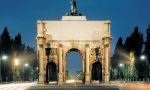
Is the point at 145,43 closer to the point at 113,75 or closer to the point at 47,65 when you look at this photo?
the point at 47,65

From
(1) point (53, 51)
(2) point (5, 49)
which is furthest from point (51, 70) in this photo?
(1) point (53, 51)

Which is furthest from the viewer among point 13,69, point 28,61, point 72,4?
point 28,61

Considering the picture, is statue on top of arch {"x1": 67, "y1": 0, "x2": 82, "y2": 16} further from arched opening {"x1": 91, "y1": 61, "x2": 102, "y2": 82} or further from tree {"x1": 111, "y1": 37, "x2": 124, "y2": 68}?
tree {"x1": 111, "y1": 37, "x2": 124, "y2": 68}

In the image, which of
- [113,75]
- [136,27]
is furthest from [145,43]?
[113,75]

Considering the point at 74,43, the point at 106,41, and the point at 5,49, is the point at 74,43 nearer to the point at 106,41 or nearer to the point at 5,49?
the point at 106,41

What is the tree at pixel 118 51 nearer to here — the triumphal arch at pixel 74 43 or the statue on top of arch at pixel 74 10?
the statue on top of arch at pixel 74 10

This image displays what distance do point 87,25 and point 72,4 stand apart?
685 cm

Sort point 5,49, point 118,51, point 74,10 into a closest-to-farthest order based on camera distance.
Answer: point 74,10 < point 5,49 < point 118,51

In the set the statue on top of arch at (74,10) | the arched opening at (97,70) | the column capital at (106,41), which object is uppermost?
the statue on top of arch at (74,10)

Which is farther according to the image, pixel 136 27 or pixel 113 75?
pixel 113 75

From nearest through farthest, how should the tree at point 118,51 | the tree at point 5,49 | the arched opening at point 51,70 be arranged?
the arched opening at point 51,70 → the tree at point 5,49 → the tree at point 118,51

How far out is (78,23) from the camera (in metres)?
83.4

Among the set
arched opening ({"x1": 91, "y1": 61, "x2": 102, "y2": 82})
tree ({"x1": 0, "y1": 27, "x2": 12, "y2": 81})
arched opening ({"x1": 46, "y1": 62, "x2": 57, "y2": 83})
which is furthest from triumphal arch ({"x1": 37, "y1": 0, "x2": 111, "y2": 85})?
tree ({"x1": 0, "y1": 27, "x2": 12, "y2": 81})

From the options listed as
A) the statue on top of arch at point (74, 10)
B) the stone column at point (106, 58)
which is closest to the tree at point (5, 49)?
the statue on top of arch at point (74, 10)
